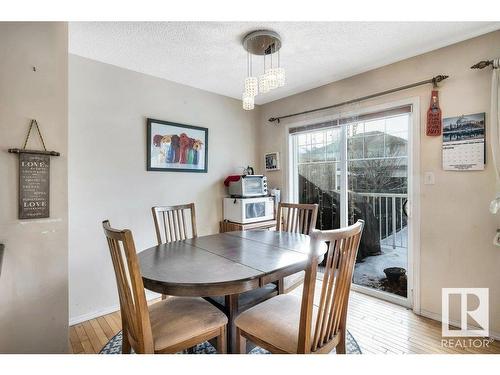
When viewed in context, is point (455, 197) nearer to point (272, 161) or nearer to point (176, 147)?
point (272, 161)

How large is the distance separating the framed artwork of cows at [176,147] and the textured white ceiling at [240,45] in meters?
0.55

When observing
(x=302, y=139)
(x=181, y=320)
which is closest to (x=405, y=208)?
(x=302, y=139)

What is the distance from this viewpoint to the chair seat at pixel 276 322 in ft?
4.06

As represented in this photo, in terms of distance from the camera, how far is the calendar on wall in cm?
198

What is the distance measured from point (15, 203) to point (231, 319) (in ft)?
4.71

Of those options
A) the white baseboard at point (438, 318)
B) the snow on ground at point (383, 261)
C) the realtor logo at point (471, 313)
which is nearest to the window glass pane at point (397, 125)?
the snow on ground at point (383, 261)

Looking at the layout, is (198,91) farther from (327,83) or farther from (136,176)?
(327,83)

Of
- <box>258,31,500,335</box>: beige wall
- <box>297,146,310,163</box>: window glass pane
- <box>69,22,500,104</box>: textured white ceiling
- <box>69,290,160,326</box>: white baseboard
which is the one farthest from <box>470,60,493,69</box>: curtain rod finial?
<box>69,290,160,326</box>: white baseboard

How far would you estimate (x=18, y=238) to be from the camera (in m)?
1.50

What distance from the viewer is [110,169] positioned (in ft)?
8.12
